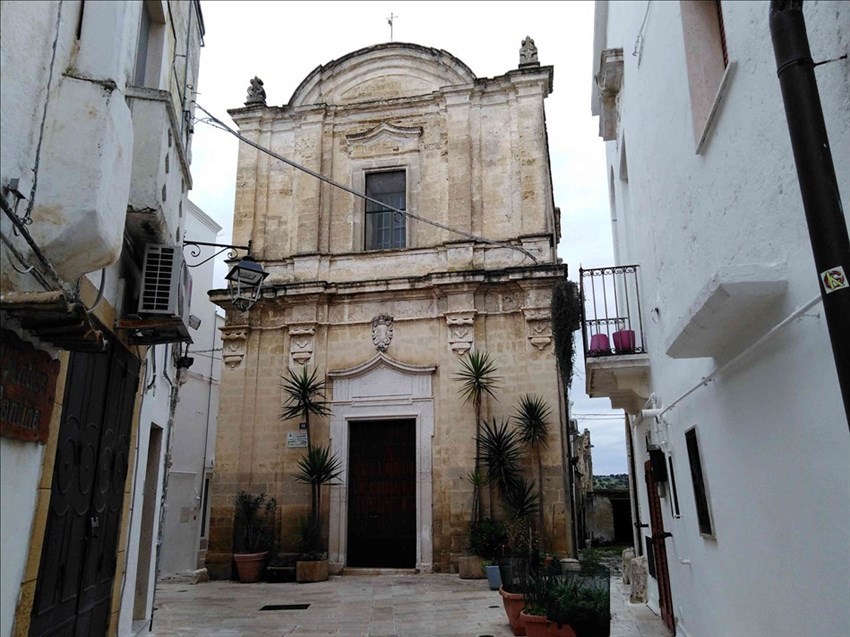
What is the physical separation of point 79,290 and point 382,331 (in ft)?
29.6

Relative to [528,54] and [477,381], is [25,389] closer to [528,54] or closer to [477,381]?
[477,381]

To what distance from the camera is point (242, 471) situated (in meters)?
12.8

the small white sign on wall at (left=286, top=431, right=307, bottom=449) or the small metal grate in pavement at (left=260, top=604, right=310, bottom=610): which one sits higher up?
the small white sign on wall at (left=286, top=431, right=307, bottom=449)

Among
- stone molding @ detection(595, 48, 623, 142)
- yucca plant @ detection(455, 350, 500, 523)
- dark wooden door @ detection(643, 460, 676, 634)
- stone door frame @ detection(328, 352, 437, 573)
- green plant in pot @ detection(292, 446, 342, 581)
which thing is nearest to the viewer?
dark wooden door @ detection(643, 460, 676, 634)

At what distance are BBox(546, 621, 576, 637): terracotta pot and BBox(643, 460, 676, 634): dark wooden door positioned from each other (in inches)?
64.7

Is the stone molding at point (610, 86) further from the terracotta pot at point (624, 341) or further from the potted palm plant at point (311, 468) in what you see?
the potted palm plant at point (311, 468)

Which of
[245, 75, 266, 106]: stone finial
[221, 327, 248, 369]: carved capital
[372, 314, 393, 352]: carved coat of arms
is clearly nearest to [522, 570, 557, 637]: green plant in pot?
[372, 314, 393, 352]: carved coat of arms

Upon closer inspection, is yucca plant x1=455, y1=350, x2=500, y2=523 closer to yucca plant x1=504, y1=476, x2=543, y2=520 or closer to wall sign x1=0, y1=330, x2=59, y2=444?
yucca plant x1=504, y1=476, x2=543, y2=520

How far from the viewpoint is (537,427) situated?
457 inches

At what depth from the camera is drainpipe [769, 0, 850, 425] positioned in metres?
2.27

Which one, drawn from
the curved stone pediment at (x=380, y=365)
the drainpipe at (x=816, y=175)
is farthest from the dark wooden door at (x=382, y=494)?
the drainpipe at (x=816, y=175)

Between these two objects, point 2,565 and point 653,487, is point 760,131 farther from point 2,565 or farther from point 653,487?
point 653,487

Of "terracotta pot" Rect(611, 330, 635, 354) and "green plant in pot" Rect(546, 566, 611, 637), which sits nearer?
"green plant in pot" Rect(546, 566, 611, 637)

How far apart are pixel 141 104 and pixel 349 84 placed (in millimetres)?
10911
